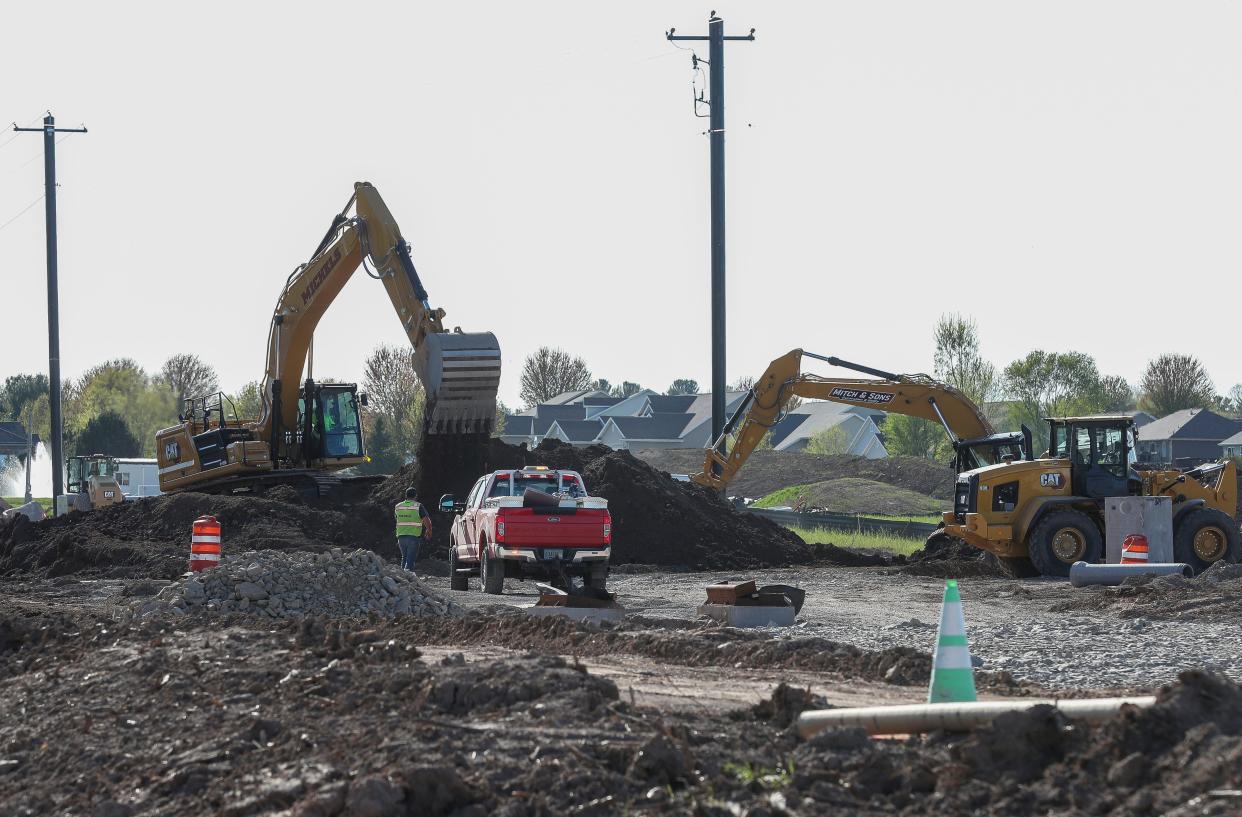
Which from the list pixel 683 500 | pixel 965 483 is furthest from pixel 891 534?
pixel 965 483

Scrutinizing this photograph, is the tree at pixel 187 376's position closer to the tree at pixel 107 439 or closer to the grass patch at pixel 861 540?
the tree at pixel 107 439

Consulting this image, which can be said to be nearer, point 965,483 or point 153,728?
point 153,728

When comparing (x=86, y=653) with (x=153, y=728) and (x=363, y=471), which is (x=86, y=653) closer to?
(x=153, y=728)

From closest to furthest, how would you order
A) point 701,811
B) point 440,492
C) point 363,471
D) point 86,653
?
point 701,811
point 86,653
point 440,492
point 363,471

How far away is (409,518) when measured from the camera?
83.0 feet

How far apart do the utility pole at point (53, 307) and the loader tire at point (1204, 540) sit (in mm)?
29914

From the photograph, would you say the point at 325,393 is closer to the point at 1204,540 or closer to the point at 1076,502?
the point at 1076,502

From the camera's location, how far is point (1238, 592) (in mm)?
19156

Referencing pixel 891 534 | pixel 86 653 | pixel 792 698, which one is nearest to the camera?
pixel 792 698

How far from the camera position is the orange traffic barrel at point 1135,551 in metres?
23.7

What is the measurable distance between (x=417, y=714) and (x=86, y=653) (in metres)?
5.50

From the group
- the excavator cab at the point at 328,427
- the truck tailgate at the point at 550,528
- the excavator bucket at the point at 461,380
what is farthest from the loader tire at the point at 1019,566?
the excavator cab at the point at 328,427

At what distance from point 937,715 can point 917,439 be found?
249ft

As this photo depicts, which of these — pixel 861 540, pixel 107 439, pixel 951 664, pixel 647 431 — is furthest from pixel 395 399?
pixel 951 664
